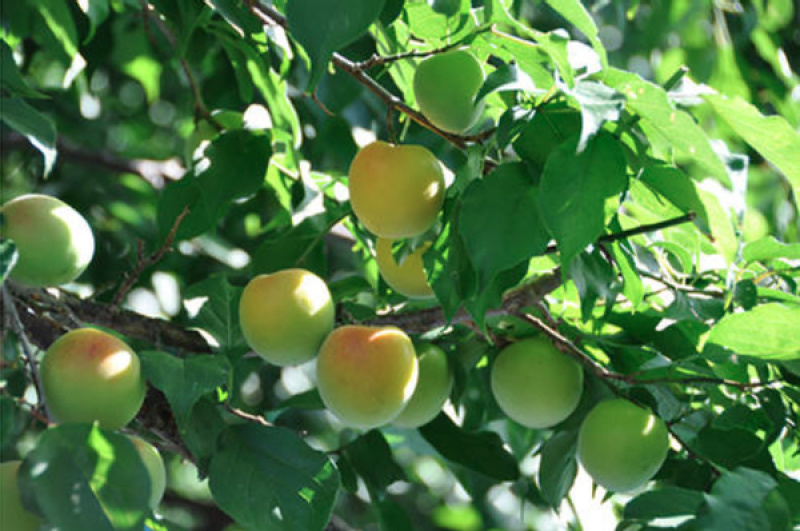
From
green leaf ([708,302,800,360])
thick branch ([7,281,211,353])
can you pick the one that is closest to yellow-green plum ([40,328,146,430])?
thick branch ([7,281,211,353])

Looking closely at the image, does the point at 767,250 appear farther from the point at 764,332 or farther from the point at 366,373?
Result: the point at 366,373

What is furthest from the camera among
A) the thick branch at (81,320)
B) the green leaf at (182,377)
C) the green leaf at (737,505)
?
the thick branch at (81,320)

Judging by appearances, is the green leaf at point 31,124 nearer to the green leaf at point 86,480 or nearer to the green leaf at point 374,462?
the green leaf at point 86,480

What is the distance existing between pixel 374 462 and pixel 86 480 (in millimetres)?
661

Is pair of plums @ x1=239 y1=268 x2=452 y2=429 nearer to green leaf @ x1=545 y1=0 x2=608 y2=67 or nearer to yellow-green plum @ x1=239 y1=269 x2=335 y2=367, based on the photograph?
yellow-green plum @ x1=239 y1=269 x2=335 y2=367

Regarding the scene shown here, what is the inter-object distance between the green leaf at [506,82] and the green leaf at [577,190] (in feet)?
0.18

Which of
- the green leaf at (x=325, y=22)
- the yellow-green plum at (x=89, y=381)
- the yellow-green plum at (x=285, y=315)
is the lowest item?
the yellow-green plum at (x=285, y=315)

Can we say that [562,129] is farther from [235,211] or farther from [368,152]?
[235,211]

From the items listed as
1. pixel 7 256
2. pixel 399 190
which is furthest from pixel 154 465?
pixel 399 190

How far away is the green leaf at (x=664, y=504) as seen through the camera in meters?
0.87

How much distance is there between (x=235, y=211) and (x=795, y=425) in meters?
1.09

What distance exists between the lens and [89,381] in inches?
34.9

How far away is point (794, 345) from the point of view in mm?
955

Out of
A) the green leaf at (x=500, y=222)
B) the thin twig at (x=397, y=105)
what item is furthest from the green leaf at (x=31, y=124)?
the green leaf at (x=500, y=222)
